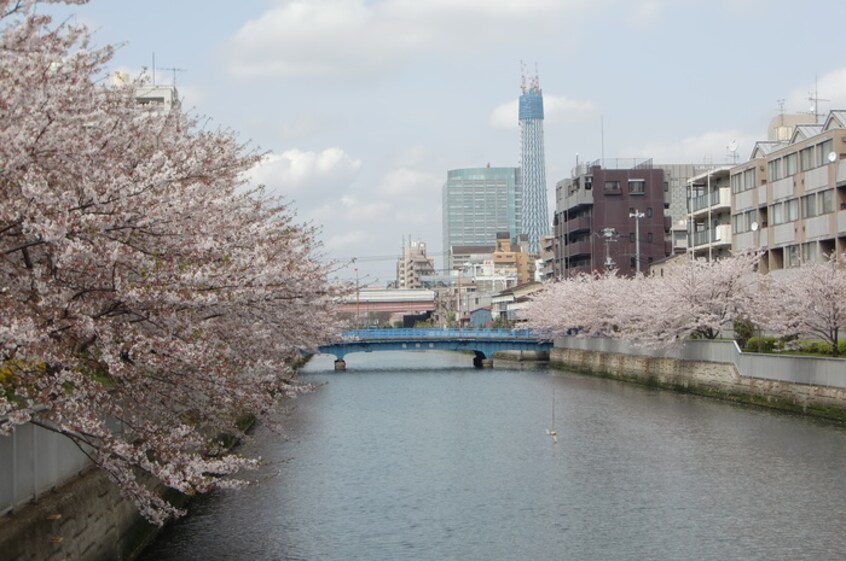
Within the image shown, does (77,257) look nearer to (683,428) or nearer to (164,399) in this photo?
(164,399)

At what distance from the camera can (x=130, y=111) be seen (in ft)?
54.5

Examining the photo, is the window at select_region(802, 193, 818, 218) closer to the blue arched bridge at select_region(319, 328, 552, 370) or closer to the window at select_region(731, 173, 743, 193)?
the window at select_region(731, 173, 743, 193)

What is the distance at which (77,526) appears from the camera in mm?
15680

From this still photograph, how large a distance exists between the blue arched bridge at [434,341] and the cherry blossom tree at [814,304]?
140 feet

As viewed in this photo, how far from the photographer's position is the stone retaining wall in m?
39.7

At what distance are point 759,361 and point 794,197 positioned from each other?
15261mm

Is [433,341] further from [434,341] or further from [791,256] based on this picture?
[791,256]

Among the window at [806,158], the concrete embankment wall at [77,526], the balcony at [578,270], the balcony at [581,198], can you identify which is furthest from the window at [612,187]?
the concrete embankment wall at [77,526]

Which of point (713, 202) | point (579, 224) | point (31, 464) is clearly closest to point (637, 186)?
point (579, 224)

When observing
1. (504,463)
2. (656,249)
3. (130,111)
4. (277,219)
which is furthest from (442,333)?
(130,111)

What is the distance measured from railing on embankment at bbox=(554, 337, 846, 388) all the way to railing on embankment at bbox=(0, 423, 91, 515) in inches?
1169

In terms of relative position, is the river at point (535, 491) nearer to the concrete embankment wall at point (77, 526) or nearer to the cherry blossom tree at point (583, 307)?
the concrete embankment wall at point (77, 526)

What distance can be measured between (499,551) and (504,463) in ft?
36.2

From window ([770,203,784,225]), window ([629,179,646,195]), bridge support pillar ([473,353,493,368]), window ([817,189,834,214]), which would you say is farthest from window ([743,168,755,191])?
window ([629,179,646,195])
